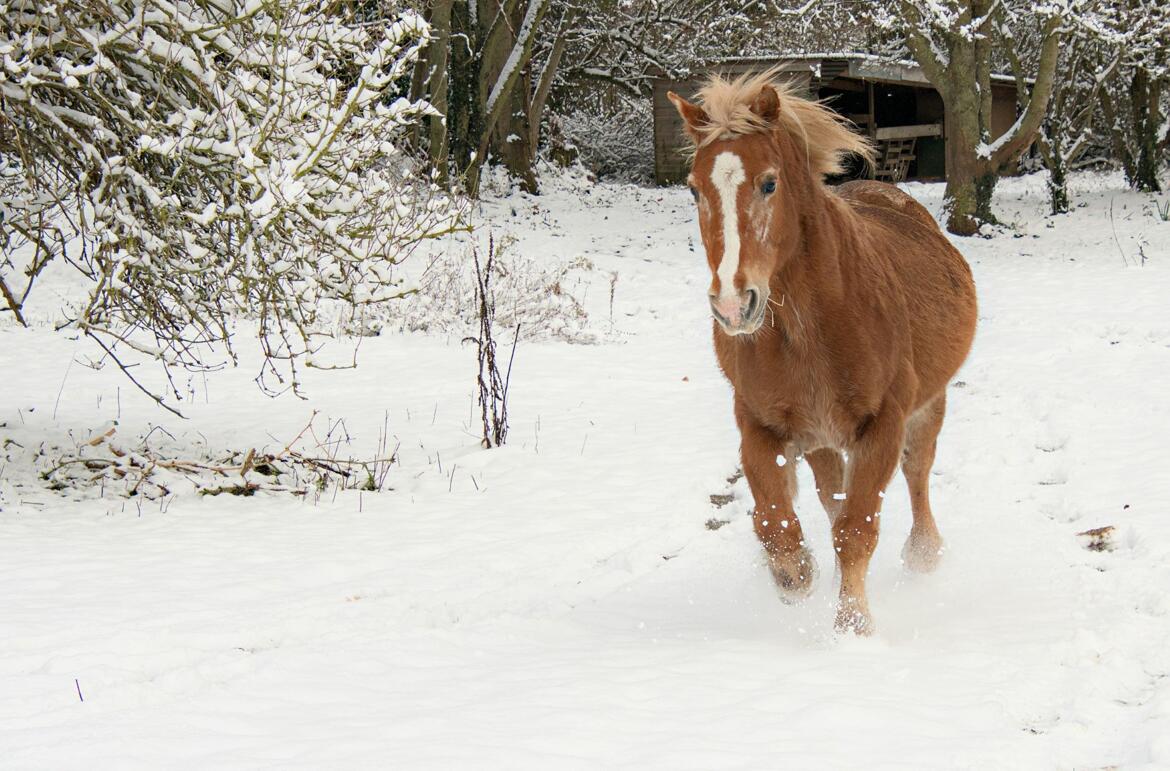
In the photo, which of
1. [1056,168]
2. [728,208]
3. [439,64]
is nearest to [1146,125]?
[1056,168]

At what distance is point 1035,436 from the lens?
717 cm

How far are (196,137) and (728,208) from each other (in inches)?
111

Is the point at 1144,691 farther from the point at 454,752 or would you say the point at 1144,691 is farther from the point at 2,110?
the point at 2,110

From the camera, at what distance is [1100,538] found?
5.17 metres

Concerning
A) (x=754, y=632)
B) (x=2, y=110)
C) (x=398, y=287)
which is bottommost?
(x=754, y=632)

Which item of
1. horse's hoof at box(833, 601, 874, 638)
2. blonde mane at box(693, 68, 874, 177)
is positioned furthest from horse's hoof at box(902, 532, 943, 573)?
blonde mane at box(693, 68, 874, 177)

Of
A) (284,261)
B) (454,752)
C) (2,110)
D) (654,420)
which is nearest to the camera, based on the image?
(454,752)

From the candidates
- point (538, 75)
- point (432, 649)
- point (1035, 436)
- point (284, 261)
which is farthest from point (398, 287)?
point (538, 75)

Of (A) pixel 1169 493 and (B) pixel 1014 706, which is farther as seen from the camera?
(A) pixel 1169 493

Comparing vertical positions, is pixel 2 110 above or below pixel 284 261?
above

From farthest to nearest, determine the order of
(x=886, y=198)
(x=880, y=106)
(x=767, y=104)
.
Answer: (x=880, y=106) → (x=886, y=198) → (x=767, y=104)

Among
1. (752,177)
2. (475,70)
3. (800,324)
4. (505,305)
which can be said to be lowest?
(505,305)

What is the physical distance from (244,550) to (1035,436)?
486 cm

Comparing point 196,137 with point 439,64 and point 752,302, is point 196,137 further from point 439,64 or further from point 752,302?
point 439,64
